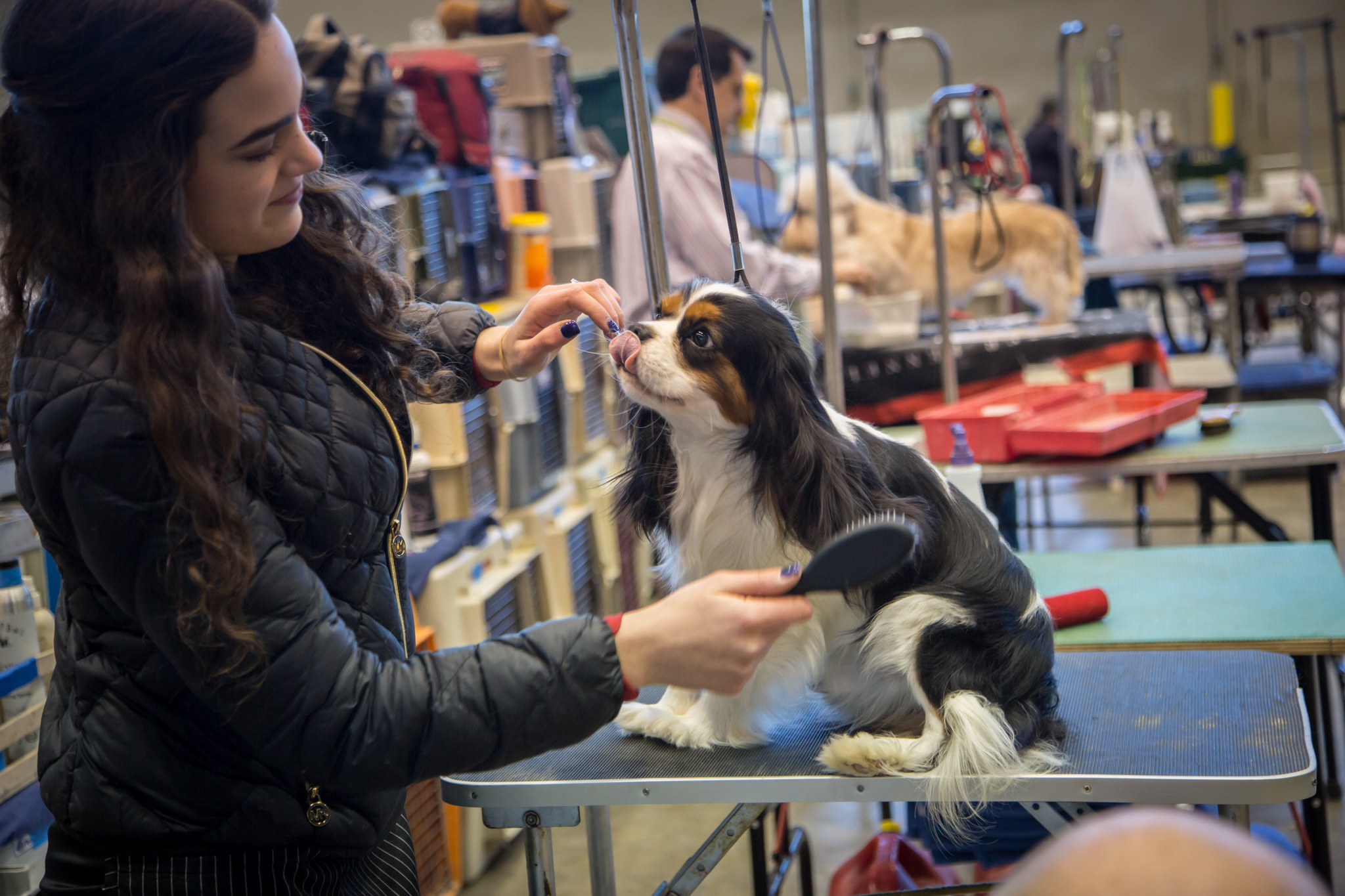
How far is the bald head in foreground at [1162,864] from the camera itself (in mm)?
427

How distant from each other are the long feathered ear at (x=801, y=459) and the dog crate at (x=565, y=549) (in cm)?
205

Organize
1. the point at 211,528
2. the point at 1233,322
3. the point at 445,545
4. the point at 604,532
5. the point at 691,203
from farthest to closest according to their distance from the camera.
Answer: the point at 1233,322
the point at 604,532
the point at 691,203
the point at 445,545
the point at 211,528

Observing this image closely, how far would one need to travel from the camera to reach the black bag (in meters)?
2.75

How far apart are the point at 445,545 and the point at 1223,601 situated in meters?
1.70

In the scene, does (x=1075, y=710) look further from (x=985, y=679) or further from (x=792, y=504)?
(x=792, y=504)

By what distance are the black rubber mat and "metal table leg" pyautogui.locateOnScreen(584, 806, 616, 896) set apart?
9 centimetres

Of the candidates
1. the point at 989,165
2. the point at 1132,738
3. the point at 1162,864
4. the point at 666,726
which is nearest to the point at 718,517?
the point at 666,726

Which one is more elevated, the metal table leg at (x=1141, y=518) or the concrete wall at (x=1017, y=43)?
the concrete wall at (x=1017, y=43)

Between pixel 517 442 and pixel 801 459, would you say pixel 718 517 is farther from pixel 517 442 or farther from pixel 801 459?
pixel 517 442

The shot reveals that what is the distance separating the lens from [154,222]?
90 centimetres

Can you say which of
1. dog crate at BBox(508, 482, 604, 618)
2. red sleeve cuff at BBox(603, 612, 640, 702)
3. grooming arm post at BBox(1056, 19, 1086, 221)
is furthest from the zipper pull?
grooming arm post at BBox(1056, 19, 1086, 221)

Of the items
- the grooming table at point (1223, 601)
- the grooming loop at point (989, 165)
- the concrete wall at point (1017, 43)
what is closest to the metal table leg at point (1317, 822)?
the grooming table at point (1223, 601)

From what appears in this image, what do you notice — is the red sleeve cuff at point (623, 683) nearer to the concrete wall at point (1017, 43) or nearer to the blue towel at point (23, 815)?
the blue towel at point (23, 815)

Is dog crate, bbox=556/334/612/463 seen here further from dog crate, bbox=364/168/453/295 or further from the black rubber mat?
the black rubber mat
